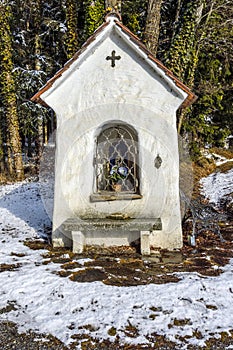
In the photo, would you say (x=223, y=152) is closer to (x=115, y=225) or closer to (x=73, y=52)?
(x=73, y=52)

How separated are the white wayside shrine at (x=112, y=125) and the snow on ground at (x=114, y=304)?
3.82 ft

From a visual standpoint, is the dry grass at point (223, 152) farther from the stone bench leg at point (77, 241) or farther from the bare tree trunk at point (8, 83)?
the stone bench leg at point (77, 241)

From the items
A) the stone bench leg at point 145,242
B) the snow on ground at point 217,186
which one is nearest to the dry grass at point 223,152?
the snow on ground at point 217,186

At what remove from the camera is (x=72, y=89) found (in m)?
6.16

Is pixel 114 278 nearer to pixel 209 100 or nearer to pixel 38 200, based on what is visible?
pixel 38 200

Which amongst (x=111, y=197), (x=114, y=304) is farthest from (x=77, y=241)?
(x=114, y=304)

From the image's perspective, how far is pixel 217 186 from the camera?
12.4 metres

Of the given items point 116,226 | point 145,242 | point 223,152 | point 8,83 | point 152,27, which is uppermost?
point 8,83

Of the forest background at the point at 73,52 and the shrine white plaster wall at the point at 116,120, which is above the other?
the forest background at the point at 73,52

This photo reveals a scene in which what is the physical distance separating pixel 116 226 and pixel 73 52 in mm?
9633

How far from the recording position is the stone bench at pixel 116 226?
19.2 ft

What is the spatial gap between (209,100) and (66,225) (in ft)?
38.7

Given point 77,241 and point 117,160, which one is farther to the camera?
point 117,160

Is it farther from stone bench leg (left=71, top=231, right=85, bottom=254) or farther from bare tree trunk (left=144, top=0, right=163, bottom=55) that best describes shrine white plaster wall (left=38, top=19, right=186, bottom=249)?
bare tree trunk (left=144, top=0, right=163, bottom=55)
